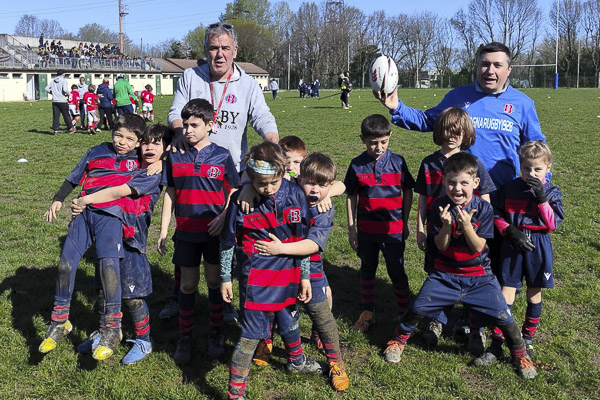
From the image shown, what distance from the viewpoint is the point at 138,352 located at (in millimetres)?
3824

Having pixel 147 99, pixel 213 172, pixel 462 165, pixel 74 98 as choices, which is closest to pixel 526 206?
pixel 462 165

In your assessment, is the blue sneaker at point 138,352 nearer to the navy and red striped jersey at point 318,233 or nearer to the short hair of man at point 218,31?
the navy and red striped jersey at point 318,233

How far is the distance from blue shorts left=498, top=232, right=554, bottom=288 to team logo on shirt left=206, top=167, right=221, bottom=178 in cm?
204

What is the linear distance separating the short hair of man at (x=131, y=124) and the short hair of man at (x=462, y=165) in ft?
7.02

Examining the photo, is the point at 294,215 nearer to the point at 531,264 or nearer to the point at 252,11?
the point at 531,264

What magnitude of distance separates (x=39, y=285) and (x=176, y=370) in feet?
6.93

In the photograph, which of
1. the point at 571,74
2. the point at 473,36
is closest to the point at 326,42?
A: the point at 473,36

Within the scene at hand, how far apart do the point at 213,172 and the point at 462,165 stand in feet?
5.39

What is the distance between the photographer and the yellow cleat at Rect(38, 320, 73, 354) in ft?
11.1

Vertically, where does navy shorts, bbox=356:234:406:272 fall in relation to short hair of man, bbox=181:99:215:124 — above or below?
below

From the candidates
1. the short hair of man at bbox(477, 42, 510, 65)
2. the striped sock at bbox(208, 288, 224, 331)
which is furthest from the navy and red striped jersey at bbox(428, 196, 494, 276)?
the striped sock at bbox(208, 288, 224, 331)

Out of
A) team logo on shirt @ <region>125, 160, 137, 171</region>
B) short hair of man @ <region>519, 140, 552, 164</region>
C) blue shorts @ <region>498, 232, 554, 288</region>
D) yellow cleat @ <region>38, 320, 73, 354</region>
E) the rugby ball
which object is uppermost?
the rugby ball

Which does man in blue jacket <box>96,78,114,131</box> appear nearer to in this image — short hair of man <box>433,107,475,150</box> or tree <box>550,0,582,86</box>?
short hair of man <box>433,107,475,150</box>

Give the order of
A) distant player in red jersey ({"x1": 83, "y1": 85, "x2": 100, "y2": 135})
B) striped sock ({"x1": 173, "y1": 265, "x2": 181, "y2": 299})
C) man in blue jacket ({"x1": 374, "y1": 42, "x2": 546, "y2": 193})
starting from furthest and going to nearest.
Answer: distant player in red jersey ({"x1": 83, "y1": 85, "x2": 100, "y2": 135}), striped sock ({"x1": 173, "y1": 265, "x2": 181, "y2": 299}), man in blue jacket ({"x1": 374, "y1": 42, "x2": 546, "y2": 193})
